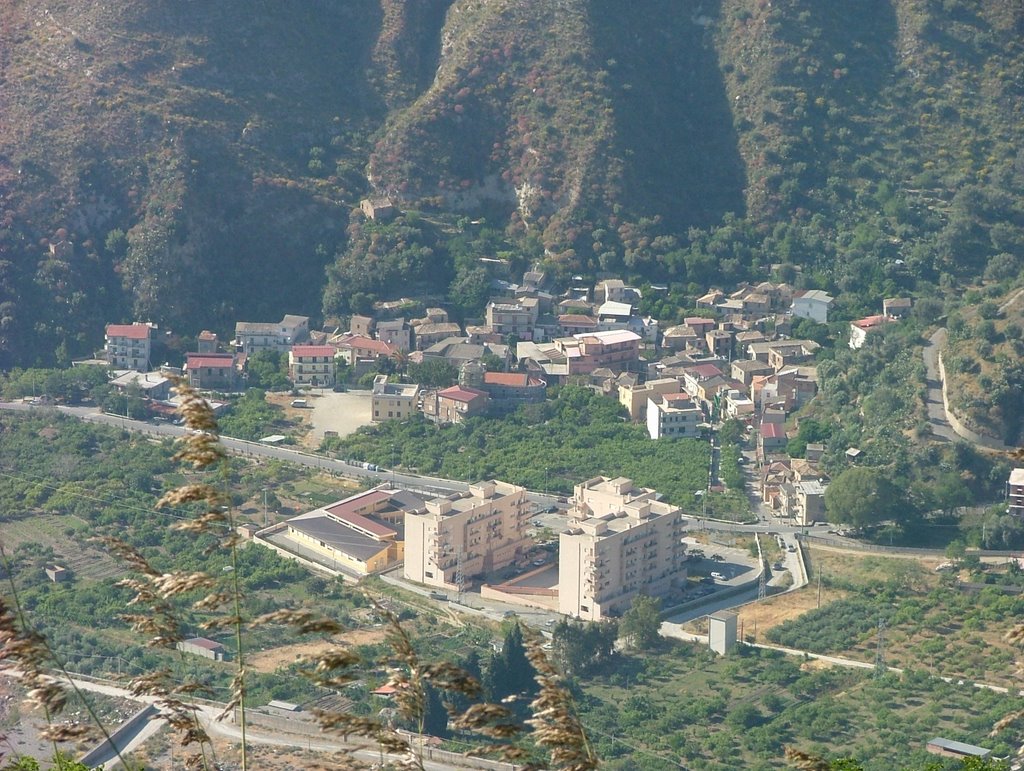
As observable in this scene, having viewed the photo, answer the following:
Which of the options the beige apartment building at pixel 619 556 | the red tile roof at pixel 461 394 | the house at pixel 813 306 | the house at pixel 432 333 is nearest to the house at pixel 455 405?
the red tile roof at pixel 461 394

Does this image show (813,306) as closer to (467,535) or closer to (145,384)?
(467,535)

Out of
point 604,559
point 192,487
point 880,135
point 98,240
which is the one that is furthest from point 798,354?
point 192,487

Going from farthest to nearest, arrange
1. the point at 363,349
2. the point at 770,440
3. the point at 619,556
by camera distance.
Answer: the point at 363,349
the point at 770,440
the point at 619,556

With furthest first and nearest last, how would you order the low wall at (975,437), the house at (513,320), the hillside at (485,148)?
the hillside at (485,148) < the house at (513,320) < the low wall at (975,437)

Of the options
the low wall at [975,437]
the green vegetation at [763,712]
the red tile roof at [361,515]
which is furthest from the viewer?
the low wall at [975,437]

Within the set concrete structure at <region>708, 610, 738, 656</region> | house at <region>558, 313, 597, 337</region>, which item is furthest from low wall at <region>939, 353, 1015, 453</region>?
house at <region>558, 313, 597, 337</region>

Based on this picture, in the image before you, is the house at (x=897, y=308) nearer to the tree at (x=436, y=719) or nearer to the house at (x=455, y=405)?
the house at (x=455, y=405)

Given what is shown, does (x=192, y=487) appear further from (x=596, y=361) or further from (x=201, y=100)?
(x=201, y=100)

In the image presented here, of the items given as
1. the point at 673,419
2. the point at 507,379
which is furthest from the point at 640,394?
the point at 507,379
